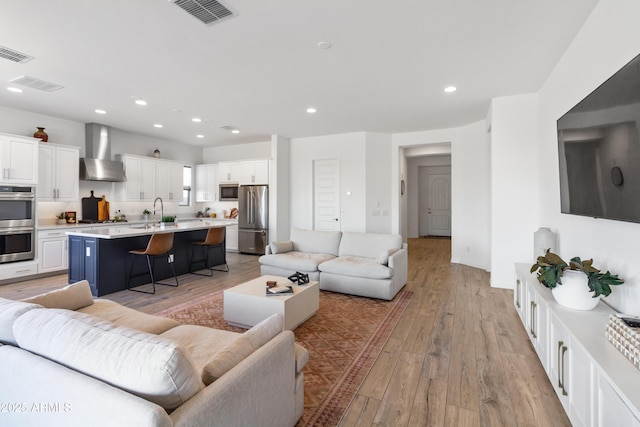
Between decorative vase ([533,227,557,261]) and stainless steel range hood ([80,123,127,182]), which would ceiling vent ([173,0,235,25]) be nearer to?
decorative vase ([533,227,557,261])

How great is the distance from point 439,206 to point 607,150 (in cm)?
935

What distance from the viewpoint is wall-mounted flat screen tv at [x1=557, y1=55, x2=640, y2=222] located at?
5.71 ft

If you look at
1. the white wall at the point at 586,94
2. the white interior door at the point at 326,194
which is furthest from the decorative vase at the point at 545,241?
the white interior door at the point at 326,194

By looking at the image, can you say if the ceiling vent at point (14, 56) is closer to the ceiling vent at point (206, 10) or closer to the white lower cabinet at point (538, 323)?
the ceiling vent at point (206, 10)

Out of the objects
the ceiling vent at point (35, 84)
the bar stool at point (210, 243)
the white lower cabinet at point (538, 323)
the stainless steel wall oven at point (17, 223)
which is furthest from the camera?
the bar stool at point (210, 243)

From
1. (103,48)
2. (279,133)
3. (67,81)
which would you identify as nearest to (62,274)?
(67,81)

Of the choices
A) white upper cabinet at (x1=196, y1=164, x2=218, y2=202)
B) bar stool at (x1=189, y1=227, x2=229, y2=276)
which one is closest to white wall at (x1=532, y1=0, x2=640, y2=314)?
bar stool at (x1=189, y1=227, x2=229, y2=276)

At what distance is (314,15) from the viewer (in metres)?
2.60

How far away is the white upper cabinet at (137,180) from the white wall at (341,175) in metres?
3.27

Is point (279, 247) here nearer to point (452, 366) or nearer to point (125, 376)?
point (452, 366)

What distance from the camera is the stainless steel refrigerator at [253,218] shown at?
7.40 meters

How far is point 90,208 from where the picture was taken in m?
6.24

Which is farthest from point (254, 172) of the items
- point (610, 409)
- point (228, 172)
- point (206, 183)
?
point (610, 409)

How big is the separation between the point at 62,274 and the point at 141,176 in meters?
2.48
